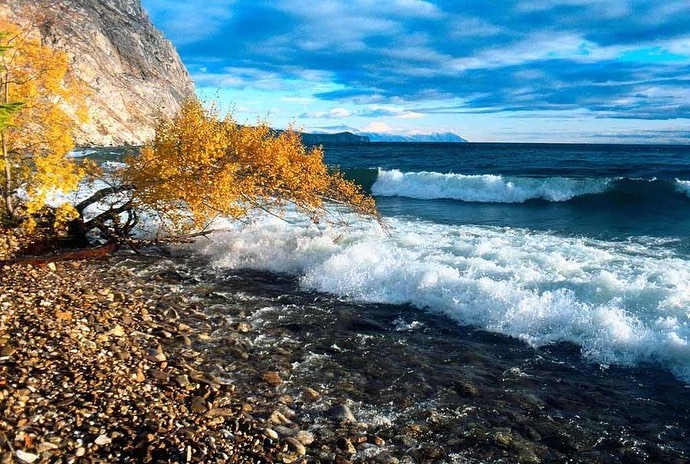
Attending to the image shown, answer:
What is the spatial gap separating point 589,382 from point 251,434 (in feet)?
20.8

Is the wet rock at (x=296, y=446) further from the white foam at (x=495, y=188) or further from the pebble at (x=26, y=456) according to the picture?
the white foam at (x=495, y=188)

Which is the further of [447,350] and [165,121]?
[165,121]

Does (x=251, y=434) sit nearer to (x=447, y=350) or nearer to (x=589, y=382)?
(x=447, y=350)

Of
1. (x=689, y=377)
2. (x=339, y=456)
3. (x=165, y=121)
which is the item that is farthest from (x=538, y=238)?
(x=339, y=456)

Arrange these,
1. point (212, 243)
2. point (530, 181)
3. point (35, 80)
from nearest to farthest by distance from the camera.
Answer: point (35, 80)
point (212, 243)
point (530, 181)

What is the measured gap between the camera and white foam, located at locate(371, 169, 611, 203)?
1484 inches

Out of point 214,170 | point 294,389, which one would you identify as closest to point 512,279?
point 294,389

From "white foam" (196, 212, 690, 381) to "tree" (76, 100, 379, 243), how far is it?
88.0 inches

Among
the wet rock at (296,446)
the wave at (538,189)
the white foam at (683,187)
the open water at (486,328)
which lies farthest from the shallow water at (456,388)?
the white foam at (683,187)

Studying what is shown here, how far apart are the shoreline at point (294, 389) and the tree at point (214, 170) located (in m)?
3.08

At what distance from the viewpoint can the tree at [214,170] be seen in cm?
1314

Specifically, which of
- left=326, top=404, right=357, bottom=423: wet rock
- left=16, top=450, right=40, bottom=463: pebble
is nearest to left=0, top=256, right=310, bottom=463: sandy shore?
left=16, top=450, right=40, bottom=463: pebble

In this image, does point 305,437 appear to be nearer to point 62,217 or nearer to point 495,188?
point 62,217

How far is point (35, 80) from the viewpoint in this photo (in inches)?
504
